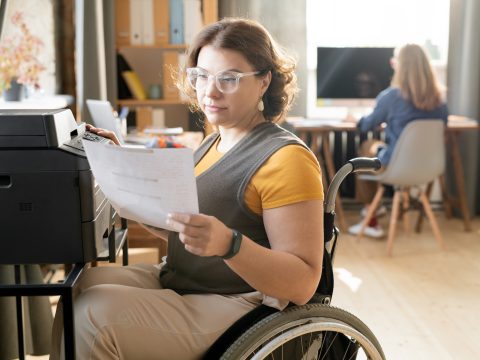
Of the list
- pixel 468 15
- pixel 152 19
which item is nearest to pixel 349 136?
pixel 468 15

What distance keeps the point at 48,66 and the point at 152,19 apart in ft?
2.57

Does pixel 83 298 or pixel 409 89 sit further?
pixel 409 89

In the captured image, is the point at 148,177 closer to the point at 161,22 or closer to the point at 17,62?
the point at 17,62

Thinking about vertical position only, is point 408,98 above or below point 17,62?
below

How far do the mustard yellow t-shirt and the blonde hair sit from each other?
2736 millimetres

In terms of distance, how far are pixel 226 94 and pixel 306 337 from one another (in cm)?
53

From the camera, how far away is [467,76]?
15.4ft

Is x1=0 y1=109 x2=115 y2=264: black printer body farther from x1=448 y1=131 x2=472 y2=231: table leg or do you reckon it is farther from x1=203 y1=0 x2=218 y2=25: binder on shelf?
x1=448 y1=131 x2=472 y2=231: table leg

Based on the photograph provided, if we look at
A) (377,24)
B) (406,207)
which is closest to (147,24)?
(377,24)

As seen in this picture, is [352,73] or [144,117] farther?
[352,73]

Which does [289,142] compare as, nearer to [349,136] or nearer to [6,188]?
[6,188]

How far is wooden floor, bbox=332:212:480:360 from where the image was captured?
8.80 feet

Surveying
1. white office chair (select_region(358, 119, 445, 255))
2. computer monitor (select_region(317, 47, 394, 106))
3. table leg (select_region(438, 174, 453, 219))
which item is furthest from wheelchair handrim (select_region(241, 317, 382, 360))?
table leg (select_region(438, 174, 453, 219))

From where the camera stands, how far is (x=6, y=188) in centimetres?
130
